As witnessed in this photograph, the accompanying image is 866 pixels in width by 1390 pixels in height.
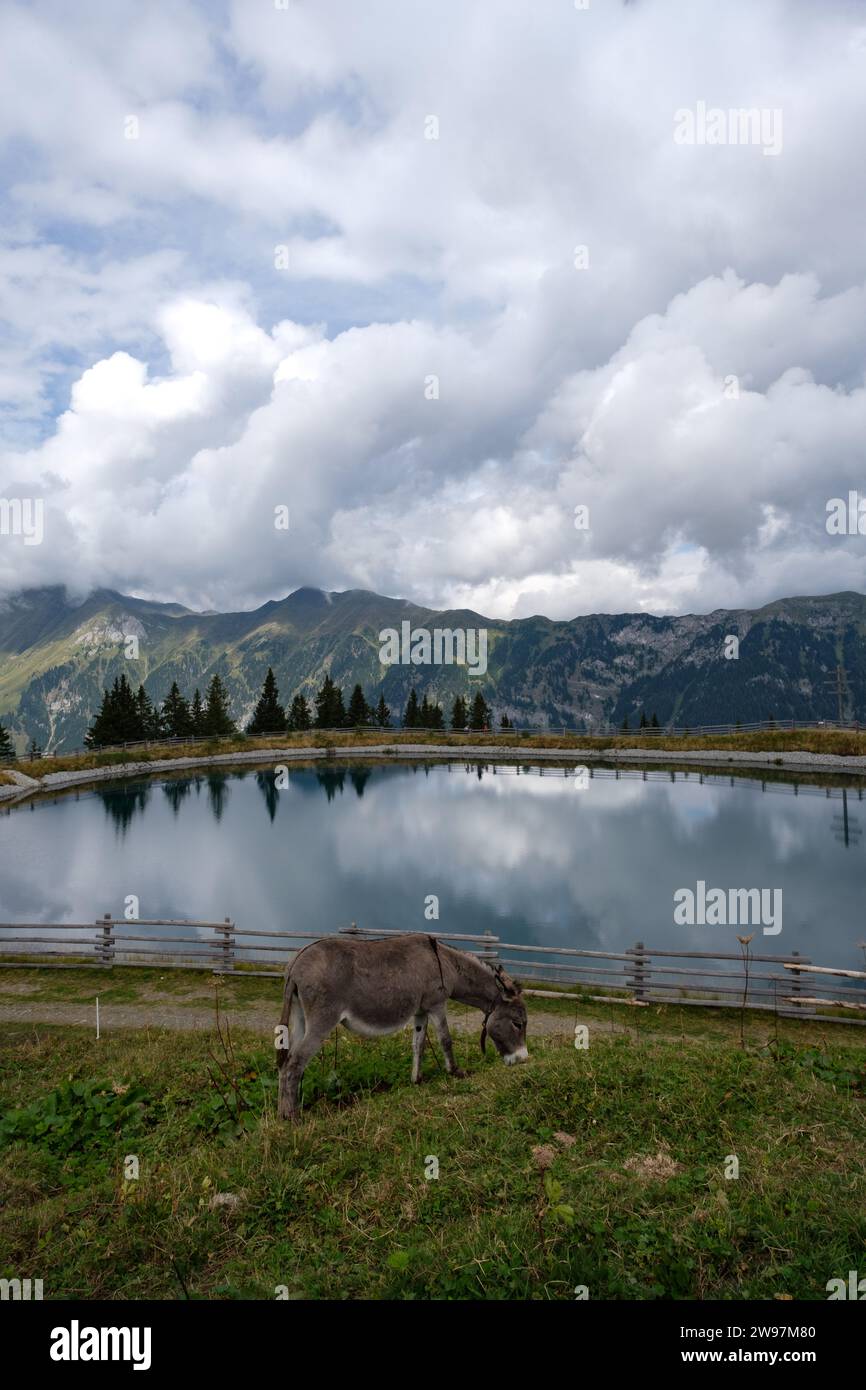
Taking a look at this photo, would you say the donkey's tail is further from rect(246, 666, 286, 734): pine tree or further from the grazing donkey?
rect(246, 666, 286, 734): pine tree

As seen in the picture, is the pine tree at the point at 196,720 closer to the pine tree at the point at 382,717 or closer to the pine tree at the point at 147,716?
the pine tree at the point at 147,716

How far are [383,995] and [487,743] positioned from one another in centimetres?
8328

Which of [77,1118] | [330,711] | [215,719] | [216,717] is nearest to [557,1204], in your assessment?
[77,1118]

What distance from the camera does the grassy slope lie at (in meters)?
69.4

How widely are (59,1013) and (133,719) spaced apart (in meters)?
77.1

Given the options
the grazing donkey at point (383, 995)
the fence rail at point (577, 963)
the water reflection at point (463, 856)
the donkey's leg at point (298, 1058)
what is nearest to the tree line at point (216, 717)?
the water reflection at point (463, 856)

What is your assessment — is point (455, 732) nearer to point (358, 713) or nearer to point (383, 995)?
point (358, 713)

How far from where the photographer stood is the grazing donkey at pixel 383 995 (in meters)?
8.74

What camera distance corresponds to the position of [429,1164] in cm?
669

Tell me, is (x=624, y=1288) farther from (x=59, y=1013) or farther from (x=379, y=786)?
(x=379, y=786)

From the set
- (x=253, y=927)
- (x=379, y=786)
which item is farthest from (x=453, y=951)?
(x=379, y=786)

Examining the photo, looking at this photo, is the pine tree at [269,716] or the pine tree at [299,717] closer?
the pine tree at [269,716]

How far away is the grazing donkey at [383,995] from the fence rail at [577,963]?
192 centimetres
